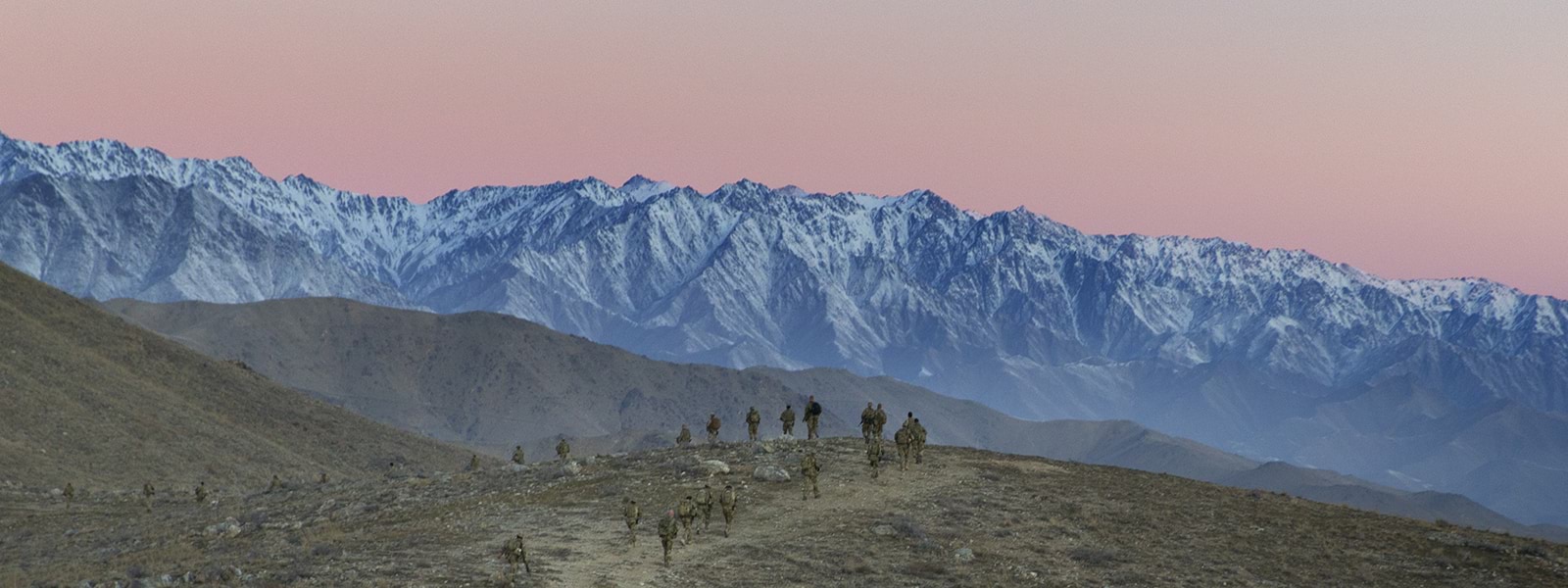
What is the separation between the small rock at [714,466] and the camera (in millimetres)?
48531

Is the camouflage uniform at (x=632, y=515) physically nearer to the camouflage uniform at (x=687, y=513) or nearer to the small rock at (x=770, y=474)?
the camouflage uniform at (x=687, y=513)

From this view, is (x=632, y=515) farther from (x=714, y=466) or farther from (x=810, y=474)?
(x=714, y=466)

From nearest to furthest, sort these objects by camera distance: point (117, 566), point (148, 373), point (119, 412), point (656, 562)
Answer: point (656, 562) < point (117, 566) < point (119, 412) < point (148, 373)

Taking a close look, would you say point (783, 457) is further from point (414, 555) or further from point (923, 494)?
point (414, 555)

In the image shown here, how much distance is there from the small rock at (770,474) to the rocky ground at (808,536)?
13.3 inches

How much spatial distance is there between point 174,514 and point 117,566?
1593 centimetres

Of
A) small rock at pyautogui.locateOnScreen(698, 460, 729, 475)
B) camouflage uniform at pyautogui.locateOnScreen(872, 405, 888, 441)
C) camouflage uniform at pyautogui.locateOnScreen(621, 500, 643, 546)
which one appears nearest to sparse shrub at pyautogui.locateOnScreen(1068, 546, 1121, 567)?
camouflage uniform at pyautogui.locateOnScreen(872, 405, 888, 441)

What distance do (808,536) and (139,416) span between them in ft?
240

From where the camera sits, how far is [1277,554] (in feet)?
137

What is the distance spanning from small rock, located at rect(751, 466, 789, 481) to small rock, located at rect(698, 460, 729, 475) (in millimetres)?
1216

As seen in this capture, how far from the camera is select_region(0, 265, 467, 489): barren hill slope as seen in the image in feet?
276

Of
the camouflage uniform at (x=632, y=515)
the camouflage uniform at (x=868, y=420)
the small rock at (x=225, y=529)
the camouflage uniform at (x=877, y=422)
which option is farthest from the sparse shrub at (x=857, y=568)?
the small rock at (x=225, y=529)

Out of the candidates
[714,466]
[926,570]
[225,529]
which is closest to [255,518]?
[225,529]

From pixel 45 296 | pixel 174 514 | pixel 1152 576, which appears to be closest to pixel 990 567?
pixel 1152 576
